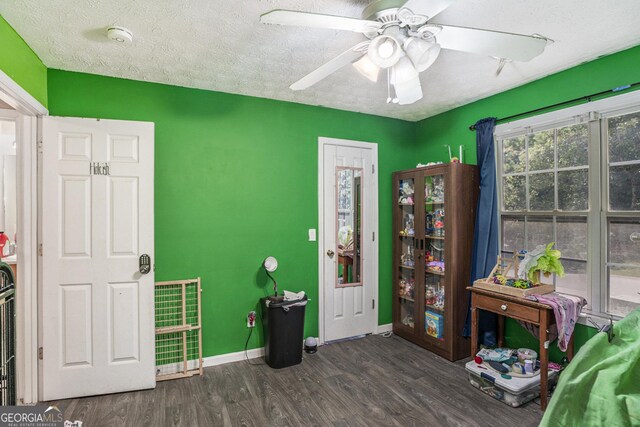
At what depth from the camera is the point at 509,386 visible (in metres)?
2.32

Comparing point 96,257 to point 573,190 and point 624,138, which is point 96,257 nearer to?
point 573,190

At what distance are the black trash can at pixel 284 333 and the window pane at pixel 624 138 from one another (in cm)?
275

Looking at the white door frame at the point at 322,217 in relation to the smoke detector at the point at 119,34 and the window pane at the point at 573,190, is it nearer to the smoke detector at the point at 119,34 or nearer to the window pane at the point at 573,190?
the window pane at the point at 573,190

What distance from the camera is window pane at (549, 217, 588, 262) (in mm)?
2529

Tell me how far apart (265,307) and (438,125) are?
2.77 metres

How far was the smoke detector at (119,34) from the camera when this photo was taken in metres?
1.97

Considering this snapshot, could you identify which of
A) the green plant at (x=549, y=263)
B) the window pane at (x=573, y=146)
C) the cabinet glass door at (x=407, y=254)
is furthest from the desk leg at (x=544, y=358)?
the cabinet glass door at (x=407, y=254)

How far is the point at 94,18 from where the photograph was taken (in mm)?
1882

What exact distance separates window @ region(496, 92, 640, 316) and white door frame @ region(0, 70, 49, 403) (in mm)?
3940

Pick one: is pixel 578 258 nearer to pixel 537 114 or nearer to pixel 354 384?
pixel 537 114

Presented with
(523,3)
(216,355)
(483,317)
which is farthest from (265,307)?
(523,3)

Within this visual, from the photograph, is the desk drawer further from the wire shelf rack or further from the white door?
the white door

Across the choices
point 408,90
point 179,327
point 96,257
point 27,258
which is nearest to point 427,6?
point 408,90

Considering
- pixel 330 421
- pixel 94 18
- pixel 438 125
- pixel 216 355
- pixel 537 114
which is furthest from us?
pixel 438 125
